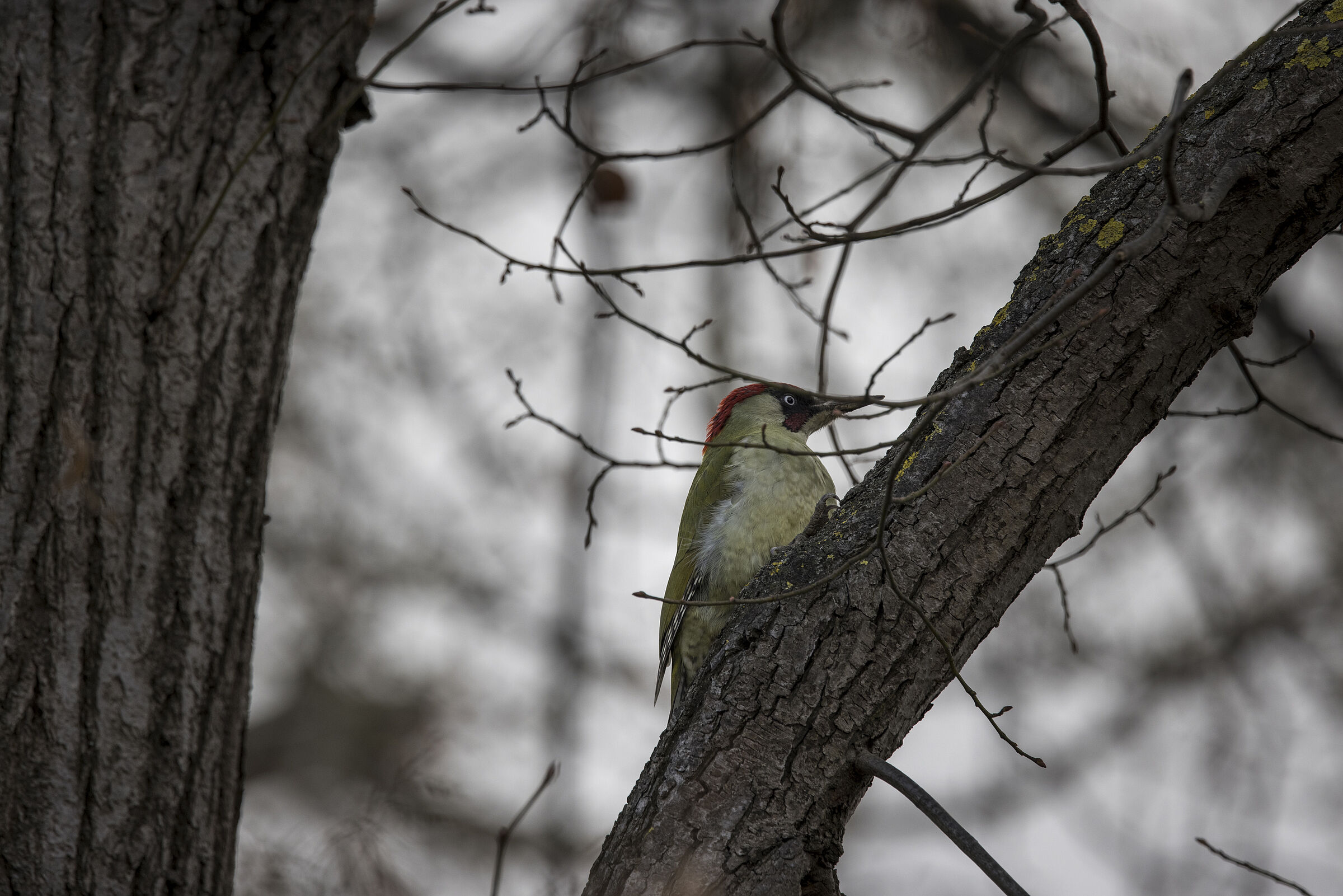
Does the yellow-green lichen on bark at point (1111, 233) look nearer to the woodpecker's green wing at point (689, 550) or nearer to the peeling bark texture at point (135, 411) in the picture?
the peeling bark texture at point (135, 411)

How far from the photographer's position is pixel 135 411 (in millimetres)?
2256

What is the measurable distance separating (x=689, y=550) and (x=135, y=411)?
2.60 meters

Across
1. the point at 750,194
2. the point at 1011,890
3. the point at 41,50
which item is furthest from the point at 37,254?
the point at 750,194

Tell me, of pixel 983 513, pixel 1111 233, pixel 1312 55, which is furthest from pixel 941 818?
pixel 1312 55

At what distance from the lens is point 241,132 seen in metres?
2.44

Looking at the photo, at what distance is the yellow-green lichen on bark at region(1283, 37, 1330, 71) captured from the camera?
2.17 m

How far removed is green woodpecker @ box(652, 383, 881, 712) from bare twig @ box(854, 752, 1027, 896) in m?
1.82

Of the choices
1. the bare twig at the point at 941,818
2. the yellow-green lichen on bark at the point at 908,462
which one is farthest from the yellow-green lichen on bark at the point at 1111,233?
the bare twig at the point at 941,818

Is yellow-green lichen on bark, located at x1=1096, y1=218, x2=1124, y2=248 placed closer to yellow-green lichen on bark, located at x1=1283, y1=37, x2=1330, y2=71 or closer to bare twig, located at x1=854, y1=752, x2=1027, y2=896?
yellow-green lichen on bark, located at x1=1283, y1=37, x2=1330, y2=71

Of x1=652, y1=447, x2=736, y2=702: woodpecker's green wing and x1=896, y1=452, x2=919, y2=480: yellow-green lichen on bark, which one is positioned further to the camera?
x1=652, y1=447, x2=736, y2=702: woodpecker's green wing

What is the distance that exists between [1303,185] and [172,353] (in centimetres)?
234

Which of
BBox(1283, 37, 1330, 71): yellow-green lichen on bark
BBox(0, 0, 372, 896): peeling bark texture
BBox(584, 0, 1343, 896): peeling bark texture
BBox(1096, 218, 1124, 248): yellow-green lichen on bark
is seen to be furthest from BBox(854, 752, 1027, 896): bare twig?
BBox(1283, 37, 1330, 71): yellow-green lichen on bark

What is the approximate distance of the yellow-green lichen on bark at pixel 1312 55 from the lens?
2.17m

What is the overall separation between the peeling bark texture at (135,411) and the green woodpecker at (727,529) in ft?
6.95
